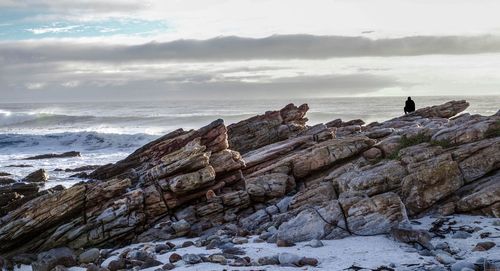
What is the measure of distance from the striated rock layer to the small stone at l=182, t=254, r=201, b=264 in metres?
2.71

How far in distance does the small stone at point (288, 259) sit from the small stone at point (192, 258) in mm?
2248

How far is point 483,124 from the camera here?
18.8 m

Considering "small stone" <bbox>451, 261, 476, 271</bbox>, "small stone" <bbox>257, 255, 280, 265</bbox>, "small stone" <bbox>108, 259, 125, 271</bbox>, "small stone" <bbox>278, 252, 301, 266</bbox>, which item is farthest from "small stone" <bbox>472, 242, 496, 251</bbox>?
"small stone" <bbox>108, 259, 125, 271</bbox>

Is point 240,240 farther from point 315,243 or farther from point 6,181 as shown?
point 6,181

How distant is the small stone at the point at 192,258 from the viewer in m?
13.0

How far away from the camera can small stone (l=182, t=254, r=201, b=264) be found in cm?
1296

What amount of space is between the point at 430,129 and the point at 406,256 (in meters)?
9.81

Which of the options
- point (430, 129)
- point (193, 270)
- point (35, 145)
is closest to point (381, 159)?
point (430, 129)

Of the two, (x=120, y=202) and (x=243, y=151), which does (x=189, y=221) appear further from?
(x=243, y=151)

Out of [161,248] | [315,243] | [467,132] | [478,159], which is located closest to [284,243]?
[315,243]

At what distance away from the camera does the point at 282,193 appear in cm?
1973

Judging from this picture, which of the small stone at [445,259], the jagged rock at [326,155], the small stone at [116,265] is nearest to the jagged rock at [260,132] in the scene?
the jagged rock at [326,155]

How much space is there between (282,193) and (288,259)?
296 inches

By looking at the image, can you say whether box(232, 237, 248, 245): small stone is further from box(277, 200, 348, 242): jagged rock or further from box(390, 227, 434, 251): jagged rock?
box(390, 227, 434, 251): jagged rock
